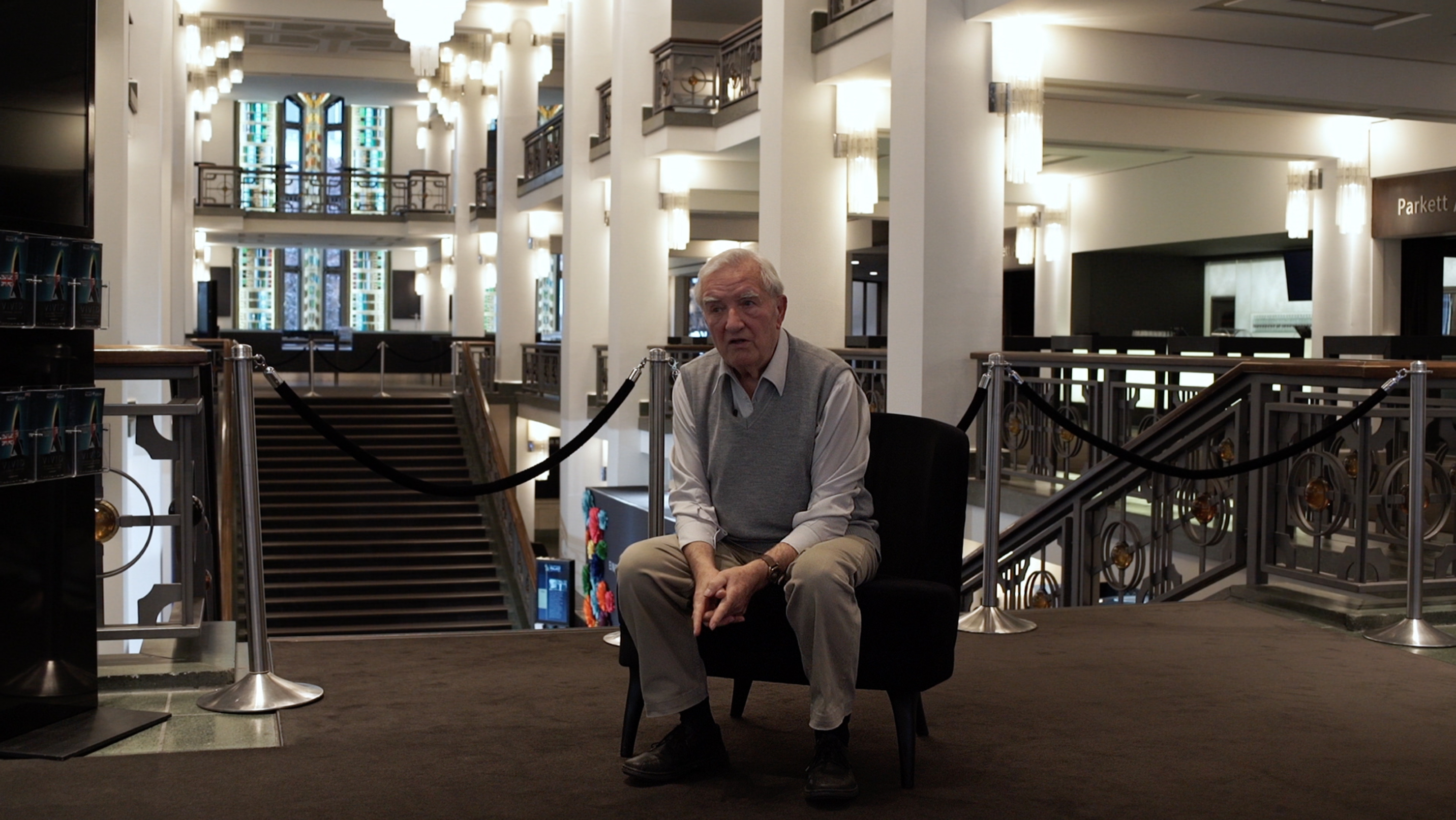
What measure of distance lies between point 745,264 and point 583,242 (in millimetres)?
13366

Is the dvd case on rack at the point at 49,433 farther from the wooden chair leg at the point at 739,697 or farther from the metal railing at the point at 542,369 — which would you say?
the metal railing at the point at 542,369

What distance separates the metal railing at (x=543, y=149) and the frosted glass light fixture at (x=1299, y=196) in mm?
9007

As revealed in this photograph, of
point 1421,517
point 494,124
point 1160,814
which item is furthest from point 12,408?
point 494,124

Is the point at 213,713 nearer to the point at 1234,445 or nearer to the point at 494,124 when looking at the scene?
the point at 1234,445

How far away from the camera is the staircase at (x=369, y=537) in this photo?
1508 centimetres

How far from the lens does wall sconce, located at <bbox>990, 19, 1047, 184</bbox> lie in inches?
322

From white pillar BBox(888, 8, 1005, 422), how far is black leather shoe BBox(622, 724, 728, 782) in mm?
5364

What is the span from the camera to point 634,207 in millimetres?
14508

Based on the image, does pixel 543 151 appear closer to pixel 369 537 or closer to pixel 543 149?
pixel 543 149

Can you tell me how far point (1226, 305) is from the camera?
15.8m

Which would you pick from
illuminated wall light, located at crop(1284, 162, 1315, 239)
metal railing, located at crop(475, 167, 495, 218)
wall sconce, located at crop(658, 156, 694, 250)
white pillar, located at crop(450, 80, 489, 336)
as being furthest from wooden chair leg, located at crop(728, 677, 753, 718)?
metal railing, located at crop(475, 167, 495, 218)

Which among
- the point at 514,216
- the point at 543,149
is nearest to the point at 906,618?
the point at 543,149

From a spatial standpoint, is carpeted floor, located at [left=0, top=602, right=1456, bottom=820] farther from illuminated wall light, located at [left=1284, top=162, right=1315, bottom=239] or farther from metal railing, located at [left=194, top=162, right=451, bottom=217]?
metal railing, located at [left=194, top=162, right=451, bottom=217]

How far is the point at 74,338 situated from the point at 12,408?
33cm
